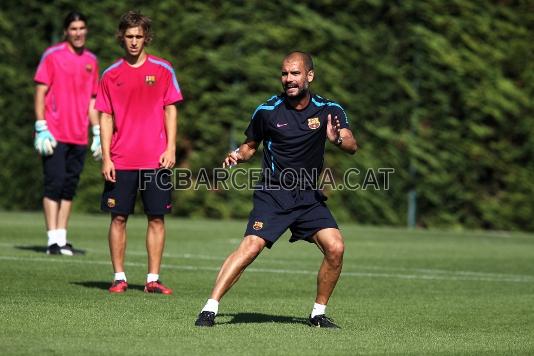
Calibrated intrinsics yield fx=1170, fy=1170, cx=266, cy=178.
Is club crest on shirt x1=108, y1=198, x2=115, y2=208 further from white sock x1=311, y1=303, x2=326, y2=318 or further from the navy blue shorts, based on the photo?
white sock x1=311, y1=303, x2=326, y2=318

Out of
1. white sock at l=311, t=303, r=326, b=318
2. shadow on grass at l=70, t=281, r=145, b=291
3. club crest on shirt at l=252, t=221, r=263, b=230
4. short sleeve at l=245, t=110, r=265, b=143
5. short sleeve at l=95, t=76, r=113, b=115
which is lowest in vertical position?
shadow on grass at l=70, t=281, r=145, b=291

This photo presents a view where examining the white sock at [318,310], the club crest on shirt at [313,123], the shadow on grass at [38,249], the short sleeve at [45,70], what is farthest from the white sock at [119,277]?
the short sleeve at [45,70]

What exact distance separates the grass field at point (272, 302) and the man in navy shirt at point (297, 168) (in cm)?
59

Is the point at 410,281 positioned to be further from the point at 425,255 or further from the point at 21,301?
the point at 21,301

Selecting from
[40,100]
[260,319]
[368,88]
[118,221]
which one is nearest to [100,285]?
[118,221]

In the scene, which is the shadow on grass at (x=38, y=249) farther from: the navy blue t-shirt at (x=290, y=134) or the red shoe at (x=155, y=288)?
the navy blue t-shirt at (x=290, y=134)

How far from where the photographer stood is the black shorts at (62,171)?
12.6 meters

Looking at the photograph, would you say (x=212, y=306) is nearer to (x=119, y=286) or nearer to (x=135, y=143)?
(x=119, y=286)

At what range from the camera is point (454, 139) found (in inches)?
754

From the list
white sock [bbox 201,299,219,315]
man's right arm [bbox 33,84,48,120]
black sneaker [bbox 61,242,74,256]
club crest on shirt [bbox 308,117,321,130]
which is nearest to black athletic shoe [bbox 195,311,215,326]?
white sock [bbox 201,299,219,315]

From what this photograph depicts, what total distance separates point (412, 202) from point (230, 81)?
3.78m

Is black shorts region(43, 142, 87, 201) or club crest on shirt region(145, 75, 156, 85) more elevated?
club crest on shirt region(145, 75, 156, 85)

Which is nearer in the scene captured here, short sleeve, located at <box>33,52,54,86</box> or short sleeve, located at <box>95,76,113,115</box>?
short sleeve, located at <box>95,76,113,115</box>

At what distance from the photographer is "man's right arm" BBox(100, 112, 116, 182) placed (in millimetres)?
9711
